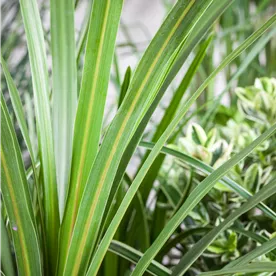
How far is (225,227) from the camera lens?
405 millimetres

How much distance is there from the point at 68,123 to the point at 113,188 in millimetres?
66

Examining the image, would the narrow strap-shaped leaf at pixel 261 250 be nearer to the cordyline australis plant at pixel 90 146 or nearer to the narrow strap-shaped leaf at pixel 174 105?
the cordyline australis plant at pixel 90 146

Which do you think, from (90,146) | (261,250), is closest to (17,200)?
(90,146)

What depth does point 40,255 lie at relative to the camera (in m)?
0.44

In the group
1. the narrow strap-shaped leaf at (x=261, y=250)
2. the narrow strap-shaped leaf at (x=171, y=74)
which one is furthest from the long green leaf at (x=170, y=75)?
the narrow strap-shaped leaf at (x=261, y=250)

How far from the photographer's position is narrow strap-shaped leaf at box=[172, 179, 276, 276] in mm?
386

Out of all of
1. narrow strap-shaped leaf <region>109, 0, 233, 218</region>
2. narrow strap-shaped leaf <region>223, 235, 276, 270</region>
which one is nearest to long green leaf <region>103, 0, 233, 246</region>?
narrow strap-shaped leaf <region>109, 0, 233, 218</region>

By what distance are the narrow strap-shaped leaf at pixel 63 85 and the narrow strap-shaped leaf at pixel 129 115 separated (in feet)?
0.19

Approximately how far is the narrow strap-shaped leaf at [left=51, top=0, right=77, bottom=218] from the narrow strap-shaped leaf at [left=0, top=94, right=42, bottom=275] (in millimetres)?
41

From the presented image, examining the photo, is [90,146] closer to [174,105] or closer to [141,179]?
[141,179]

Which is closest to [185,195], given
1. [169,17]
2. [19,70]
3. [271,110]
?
[271,110]

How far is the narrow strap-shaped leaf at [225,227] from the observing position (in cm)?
39

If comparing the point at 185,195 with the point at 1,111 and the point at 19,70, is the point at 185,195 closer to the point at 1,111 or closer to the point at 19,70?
the point at 1,111

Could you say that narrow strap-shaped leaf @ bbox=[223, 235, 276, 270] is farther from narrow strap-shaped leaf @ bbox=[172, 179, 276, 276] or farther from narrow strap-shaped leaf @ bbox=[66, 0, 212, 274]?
narrow strap-shaped leaf @ bbox=[66, 0, 212, 274]
